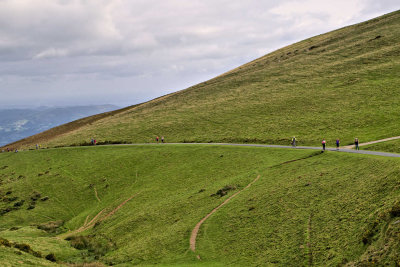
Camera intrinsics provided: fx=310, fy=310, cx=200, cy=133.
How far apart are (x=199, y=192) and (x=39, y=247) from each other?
20883 millimetres

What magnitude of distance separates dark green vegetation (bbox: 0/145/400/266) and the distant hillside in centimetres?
1498

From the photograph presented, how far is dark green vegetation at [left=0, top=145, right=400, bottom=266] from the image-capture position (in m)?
24.4

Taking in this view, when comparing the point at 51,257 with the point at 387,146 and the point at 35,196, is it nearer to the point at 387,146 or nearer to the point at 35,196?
the point at 35,196

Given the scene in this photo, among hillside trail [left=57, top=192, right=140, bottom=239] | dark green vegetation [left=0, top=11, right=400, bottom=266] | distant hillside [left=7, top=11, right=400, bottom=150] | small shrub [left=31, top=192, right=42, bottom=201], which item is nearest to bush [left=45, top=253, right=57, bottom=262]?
dark green vegetation [left=0, top=11, right=400, bottom=266]

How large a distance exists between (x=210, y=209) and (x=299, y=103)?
185 feet

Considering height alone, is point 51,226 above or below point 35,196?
below

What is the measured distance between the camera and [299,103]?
84750mm

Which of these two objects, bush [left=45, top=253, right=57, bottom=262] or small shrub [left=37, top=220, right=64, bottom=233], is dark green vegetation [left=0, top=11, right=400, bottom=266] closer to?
small shrub [left=37, top=220, right=64, bottom=233]

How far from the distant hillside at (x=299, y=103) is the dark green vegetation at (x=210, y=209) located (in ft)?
49.1

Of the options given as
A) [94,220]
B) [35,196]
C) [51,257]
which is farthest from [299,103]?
[51,257]

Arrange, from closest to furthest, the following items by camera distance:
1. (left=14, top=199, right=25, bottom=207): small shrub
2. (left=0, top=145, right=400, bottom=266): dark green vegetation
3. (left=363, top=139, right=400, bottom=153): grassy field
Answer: (left=0, top=145, right=400, bottom=266): dark green vegetation < (left=363, top=139, right=400, bottom=153): grassy field < (left=14, top=199, right=25, bottom=207): small shrub

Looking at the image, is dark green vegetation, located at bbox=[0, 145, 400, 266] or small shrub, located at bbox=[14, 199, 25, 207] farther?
small shrub, located at bbox=[14, 199, 25, 207]

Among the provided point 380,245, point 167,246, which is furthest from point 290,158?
point 380,245

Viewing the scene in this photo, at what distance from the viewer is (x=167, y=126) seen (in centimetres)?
9175
